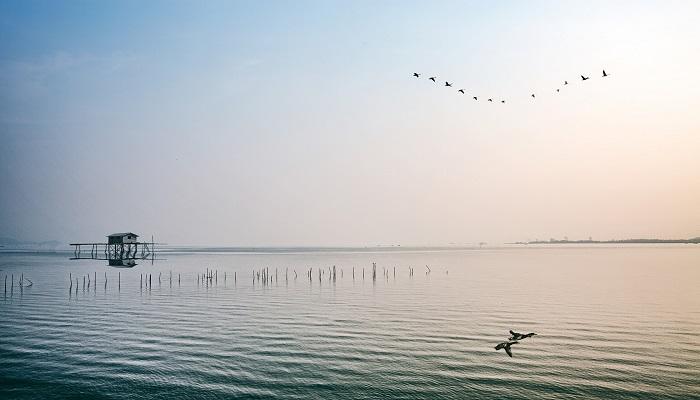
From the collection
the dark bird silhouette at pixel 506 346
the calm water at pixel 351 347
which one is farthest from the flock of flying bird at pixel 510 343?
the calm water at pixel 351 347

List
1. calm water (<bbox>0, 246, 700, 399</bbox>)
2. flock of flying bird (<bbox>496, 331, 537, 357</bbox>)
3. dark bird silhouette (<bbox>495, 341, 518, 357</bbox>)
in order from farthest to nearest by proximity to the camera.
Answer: flock of flying bird (<bbox>496, 331, 537, 357</bbox>) → dark bird silhouette (<bbox>495, 341, 518, 357</bbox>) → calm water (<bbox>0, 246, 700, 399</bbox>)

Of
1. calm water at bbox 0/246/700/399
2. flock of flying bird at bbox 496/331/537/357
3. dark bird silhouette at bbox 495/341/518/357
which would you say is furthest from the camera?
flock of flying bird at bbox 496/331/537/357

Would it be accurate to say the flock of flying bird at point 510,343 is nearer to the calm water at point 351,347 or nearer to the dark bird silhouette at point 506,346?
the dark bird silhouette at point 506,346

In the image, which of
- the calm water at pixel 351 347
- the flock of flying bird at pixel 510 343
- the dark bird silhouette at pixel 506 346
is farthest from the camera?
the flock of flying bird at pixel 510 343

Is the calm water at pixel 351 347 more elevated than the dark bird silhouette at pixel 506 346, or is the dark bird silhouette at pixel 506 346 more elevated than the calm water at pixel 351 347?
the dark bird silhouette at pixel 506 346

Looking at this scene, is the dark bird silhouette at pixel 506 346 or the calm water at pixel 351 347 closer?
the calm water at pixel 351 347

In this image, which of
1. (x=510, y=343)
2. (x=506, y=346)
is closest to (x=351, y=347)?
(x=506, y=346)

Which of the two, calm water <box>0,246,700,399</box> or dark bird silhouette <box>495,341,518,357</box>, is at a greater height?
dark bird silhouette <box>495,341,518,357</box>

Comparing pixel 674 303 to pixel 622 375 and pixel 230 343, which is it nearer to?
pixel 622 375

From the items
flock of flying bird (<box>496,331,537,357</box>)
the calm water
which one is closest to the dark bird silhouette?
flock of flying bird (<box>496,331,537,357</box>)

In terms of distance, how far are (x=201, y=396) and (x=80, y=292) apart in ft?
182

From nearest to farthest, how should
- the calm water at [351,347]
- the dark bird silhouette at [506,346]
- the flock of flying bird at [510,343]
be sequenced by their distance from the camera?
the calm water at [351,347]
the dark bird silhouette at [506,346]
the flock of flying bird at [510,343]

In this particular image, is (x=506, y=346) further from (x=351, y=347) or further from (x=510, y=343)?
(x=351, y=347)

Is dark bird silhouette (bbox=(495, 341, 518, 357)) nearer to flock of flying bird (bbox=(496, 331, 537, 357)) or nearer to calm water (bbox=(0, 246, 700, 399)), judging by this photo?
flock of flying bird (bbox=(496, 331, 537, 357))
